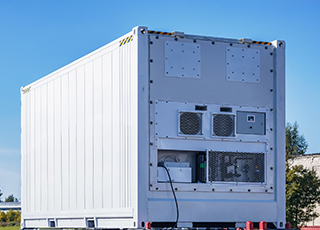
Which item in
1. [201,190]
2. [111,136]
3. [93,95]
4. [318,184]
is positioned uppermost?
[93,95]

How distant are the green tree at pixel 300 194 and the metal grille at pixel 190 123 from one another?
20131 millimetres

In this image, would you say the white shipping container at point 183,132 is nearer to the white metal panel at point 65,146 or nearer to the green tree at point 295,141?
the white metal panel at point 65,146

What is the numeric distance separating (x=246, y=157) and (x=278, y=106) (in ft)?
3.03

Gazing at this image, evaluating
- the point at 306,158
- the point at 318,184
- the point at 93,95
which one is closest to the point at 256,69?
the point at 93,95

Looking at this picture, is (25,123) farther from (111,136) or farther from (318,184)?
(318,184)

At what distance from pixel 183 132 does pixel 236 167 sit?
0.99 metres

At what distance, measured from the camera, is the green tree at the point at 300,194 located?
27.8m

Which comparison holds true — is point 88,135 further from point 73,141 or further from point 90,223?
point 90,223

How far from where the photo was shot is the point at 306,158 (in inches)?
1297

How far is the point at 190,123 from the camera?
8.34 meters

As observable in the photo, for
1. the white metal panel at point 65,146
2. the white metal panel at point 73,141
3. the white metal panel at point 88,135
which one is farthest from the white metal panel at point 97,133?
the white metal panel at point 65,146

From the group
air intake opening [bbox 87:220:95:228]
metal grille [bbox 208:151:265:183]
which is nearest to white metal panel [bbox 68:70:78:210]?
air intake opening [bbox 87:220:95:228]

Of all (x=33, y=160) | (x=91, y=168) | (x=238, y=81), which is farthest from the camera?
(x=33, y=160)

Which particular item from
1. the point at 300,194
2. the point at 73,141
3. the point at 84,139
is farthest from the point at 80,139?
the point at 300,194
